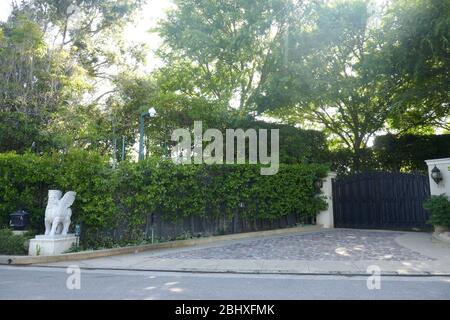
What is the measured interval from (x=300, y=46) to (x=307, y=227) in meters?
8.26

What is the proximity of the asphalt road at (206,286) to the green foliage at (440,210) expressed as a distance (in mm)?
5739

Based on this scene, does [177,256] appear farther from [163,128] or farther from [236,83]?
[236,83]

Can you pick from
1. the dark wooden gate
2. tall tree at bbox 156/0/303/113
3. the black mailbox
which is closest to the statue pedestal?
the black mailbox

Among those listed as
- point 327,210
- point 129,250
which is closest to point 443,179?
point 327,210

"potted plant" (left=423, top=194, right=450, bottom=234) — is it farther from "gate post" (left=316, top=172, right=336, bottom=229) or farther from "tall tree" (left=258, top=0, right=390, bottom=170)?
"tall tree" (left=258, top=0, right=390, bottom=170)

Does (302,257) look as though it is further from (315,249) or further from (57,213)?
(57,213)

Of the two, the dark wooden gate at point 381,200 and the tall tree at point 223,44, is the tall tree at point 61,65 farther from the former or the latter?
the dark wooden gate at point 381,200

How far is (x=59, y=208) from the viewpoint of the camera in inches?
405

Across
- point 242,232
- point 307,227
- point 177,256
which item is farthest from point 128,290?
point 307,227

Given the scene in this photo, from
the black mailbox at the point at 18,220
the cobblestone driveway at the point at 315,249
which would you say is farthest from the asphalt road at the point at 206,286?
the black mailbox at the point at 18,220

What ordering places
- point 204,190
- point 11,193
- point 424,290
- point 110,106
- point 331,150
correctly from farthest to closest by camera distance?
point 110,106 < point 331,150 < point 204,190 < point 11,193 < point 424,290

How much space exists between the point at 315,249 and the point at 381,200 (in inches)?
253

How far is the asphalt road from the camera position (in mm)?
5598

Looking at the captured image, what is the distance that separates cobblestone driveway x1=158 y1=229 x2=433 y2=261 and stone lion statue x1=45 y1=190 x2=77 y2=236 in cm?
301
